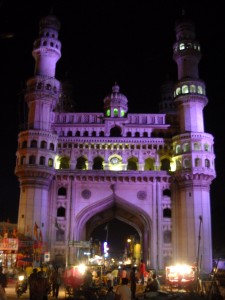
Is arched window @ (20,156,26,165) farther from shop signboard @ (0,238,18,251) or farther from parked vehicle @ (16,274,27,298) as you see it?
parked vehicle @ (16,274,27,298)

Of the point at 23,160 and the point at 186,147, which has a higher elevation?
the point at 186,147

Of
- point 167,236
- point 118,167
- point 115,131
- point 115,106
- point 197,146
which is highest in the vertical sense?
point 115,106

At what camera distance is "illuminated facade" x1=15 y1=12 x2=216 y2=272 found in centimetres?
4281

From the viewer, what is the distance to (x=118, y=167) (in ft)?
152

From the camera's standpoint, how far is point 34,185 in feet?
141

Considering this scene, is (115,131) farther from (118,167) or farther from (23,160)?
(23,160)

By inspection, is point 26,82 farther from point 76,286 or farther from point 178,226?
point 76,286

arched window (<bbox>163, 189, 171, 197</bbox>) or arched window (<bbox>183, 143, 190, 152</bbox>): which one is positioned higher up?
arched window (<bbox>183, 143, 190, 152</bbox>)

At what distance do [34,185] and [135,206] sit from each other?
1172 cm

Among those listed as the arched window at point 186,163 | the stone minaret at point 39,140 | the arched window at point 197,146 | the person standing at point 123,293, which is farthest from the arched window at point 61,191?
the person standing at point 123,293

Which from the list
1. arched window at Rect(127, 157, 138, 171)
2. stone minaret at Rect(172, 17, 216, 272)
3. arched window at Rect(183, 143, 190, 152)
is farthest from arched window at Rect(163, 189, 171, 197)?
arched window at Rect(183, 143, 190, 152)

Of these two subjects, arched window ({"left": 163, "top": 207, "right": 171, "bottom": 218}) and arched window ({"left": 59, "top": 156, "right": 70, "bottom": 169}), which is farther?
arched window ({"left": 59, "top": 156, "right": 70, "bottom": 169})

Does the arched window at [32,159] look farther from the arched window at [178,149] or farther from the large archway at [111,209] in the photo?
the arched window at [178,149]

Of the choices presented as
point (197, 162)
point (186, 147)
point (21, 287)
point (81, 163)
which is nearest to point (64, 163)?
point (81, 163)
